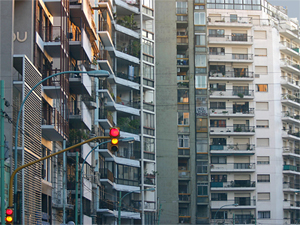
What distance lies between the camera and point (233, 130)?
92.8 metres

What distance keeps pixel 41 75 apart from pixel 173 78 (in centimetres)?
5212

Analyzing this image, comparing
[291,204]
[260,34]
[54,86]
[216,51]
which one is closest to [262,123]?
[291,204]

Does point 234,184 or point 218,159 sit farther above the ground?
point 218,159

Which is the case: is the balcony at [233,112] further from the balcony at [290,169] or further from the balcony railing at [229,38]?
the balcony railing at [229,38]

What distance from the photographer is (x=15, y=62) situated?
34.3 meters

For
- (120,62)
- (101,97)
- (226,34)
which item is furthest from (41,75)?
(226,34)

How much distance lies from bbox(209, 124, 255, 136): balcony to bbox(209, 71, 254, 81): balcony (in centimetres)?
714

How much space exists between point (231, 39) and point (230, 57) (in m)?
3.00

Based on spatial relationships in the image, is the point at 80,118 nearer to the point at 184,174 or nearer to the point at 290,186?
the point at 184,174

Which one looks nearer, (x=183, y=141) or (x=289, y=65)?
(x=183, y=141)

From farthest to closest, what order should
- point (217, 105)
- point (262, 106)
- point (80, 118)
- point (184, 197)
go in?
1. point (262, 106)
2. point (217, 105)
3. point (184, 197)
4. point (80, 118)

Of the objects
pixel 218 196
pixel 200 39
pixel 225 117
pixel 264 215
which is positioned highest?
pixel 200 39

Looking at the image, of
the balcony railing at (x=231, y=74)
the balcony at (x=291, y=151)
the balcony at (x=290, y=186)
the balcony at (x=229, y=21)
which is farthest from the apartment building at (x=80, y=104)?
the balcony at (x=291, y=151)

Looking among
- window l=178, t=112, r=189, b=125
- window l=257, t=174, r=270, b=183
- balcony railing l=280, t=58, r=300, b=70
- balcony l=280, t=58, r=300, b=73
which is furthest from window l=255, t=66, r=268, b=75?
window l=257, t=174, r=270, b=183
